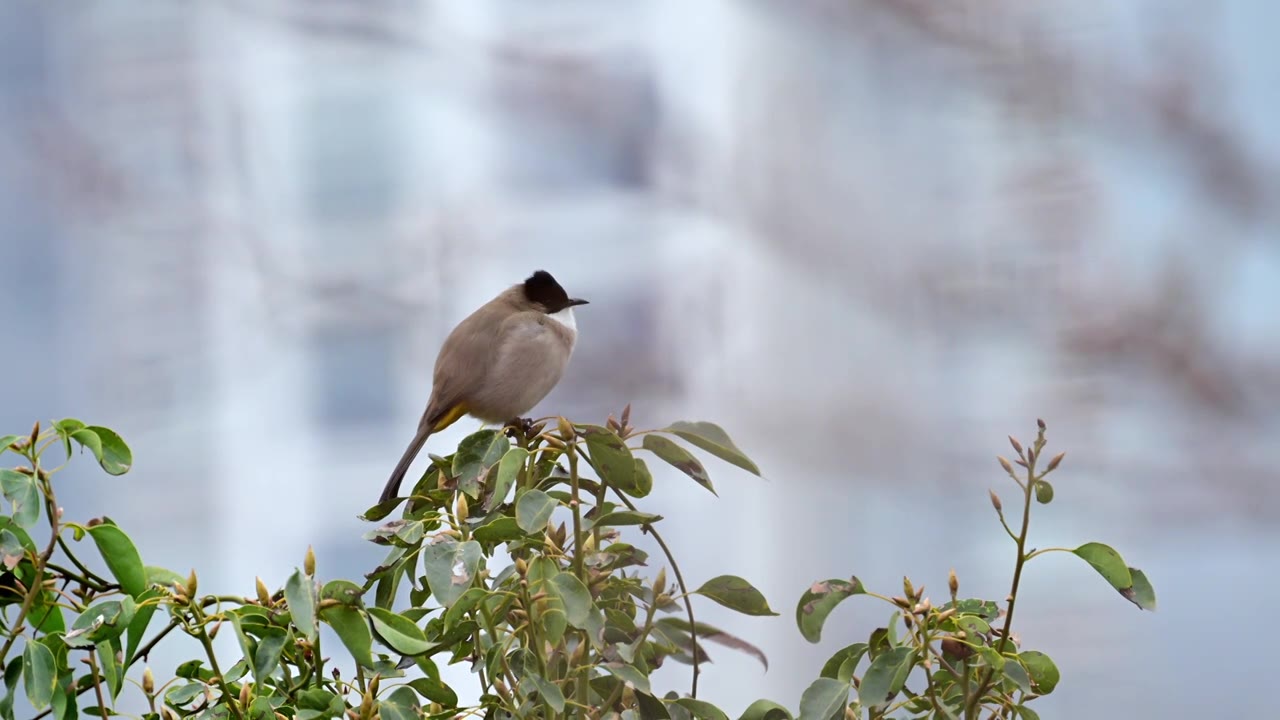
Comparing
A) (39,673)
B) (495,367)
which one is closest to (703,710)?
(39,673)

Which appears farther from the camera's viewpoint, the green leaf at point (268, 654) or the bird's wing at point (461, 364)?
the bird's wing at point (461, 364)

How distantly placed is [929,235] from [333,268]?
1123 millimetres

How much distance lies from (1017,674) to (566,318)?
3.14ft

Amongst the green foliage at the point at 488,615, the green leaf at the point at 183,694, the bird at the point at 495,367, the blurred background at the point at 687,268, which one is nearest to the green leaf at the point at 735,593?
the green foliage at the point at 488,615

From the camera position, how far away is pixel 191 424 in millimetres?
2182

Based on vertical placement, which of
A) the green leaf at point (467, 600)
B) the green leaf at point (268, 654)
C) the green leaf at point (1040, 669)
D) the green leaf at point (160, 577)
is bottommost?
the green leaf at point (268, 654)

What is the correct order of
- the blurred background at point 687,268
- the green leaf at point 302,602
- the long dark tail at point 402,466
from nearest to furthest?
the green leaf at point 302,602, the long dark tail at point 402,466, the blurred background at point 687,268

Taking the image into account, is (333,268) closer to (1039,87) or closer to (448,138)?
(448,138)

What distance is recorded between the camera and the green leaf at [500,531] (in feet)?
2.30

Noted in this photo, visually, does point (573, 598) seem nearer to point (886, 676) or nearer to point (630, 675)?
point (630, 675)

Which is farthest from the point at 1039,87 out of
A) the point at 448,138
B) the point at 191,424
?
the point at 191,424

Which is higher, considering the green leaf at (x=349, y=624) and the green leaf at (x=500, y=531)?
the green leaf at (x=500, y=531)

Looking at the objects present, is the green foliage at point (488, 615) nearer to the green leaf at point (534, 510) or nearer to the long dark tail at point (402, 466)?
the green leaf at point (534, 510)

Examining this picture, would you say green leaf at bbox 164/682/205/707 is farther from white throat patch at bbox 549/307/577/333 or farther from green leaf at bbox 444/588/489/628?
white throat patch at bbox 549/307/577/333
